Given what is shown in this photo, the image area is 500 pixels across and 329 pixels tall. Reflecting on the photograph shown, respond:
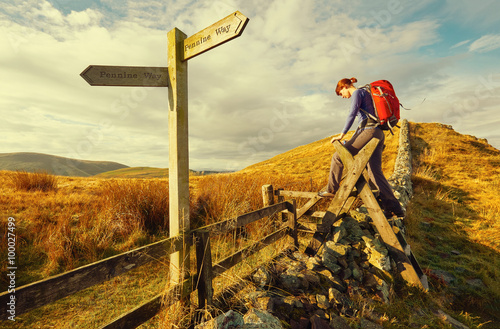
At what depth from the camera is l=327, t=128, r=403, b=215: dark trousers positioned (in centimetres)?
396

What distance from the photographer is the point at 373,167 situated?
4242 mm

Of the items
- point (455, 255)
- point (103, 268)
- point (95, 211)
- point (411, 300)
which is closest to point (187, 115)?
point (103, 268)

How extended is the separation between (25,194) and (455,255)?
12.3m

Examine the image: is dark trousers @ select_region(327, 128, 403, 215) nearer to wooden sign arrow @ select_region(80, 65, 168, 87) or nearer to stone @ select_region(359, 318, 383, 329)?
stone @ select_region(359, 318, 383, 329)

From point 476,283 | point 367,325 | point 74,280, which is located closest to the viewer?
point 74,280

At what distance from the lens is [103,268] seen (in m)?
1.84

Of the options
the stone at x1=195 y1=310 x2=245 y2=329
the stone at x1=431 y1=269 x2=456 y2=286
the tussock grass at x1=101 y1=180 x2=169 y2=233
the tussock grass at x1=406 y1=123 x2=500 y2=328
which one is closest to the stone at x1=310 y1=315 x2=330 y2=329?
the stone at x1=195 y1=310 x2=245 y2=329

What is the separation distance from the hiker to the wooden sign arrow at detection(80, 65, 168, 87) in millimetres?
2917

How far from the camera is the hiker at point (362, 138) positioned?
3812 mm

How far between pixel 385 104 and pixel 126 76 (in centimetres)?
386

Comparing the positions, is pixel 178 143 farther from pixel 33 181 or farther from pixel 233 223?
pixel 33 181

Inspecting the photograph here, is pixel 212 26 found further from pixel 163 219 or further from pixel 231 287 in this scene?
pixel 163 219

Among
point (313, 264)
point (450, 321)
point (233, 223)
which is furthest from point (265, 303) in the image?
point (450, 321)

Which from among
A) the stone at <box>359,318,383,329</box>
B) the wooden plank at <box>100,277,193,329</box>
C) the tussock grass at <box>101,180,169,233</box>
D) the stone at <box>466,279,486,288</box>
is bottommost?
the stone at <box>466,279,486,288</box>
